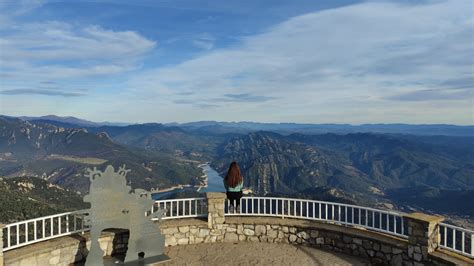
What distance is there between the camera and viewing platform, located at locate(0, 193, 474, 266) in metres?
8.02

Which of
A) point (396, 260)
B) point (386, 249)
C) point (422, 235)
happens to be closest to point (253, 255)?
point (386, 249)

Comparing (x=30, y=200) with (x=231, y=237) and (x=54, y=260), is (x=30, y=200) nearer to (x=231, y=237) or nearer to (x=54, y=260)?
(x=54, y=260)

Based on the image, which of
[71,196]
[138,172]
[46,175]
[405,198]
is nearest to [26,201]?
[71,196]

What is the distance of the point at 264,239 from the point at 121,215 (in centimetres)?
427

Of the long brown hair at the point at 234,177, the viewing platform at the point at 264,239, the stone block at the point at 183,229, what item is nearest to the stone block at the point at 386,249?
the viewing platform at the point at 264,239

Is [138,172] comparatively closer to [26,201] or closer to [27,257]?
[26,201]

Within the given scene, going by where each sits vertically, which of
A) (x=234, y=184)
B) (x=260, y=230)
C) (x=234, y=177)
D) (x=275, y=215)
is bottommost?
(x=260, y=230)

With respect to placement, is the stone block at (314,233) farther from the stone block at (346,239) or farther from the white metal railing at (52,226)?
the white metal railing at (52,226)

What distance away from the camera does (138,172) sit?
179m

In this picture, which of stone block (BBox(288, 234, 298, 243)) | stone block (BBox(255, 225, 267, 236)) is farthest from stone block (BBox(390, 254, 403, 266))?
stone block (BBox(255, 225, 267, 236))

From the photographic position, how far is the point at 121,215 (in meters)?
8.62

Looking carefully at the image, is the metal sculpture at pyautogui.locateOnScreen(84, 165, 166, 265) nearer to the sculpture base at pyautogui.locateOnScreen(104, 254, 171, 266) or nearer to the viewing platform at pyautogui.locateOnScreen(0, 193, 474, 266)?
the sculpture base at pyautogui.locateOnScreen(104, 254, 171, 266)

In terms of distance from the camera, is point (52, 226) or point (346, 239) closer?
point (52, 226)

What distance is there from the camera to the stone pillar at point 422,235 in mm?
8000
